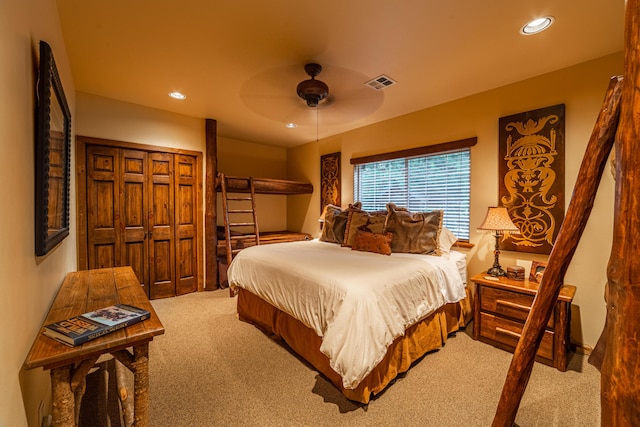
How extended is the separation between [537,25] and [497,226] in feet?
5.05

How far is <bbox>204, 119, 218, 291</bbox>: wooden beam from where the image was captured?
3865 mm

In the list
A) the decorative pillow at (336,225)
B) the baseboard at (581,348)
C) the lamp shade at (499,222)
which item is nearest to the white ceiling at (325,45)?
the lamp shade at (499,222)

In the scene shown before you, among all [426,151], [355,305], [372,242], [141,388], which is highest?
[426,151]

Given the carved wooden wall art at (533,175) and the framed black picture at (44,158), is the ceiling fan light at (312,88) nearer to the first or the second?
the framed black picture at (44,158)

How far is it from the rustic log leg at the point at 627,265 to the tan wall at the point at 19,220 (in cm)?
157

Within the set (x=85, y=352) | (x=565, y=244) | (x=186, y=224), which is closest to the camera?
(x=565, y=244)

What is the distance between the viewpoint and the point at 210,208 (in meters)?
3.91

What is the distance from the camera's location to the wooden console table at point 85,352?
96cm

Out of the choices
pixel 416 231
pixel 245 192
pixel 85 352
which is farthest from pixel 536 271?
pixel 245 192

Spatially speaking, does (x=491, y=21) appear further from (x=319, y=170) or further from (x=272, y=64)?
(x=319, y=170)

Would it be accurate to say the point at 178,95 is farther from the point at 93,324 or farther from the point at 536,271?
the point at 536,271

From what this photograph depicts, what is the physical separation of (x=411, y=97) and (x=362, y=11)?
1508 mm

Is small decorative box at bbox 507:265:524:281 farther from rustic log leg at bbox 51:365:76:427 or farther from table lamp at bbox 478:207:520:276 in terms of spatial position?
rustic log leg at bbox 51:365:76:427

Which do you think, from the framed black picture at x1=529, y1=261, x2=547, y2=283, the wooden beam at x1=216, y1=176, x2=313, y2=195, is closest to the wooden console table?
the wooden beam at x1=216, y1=176, x2=313, y2=195
